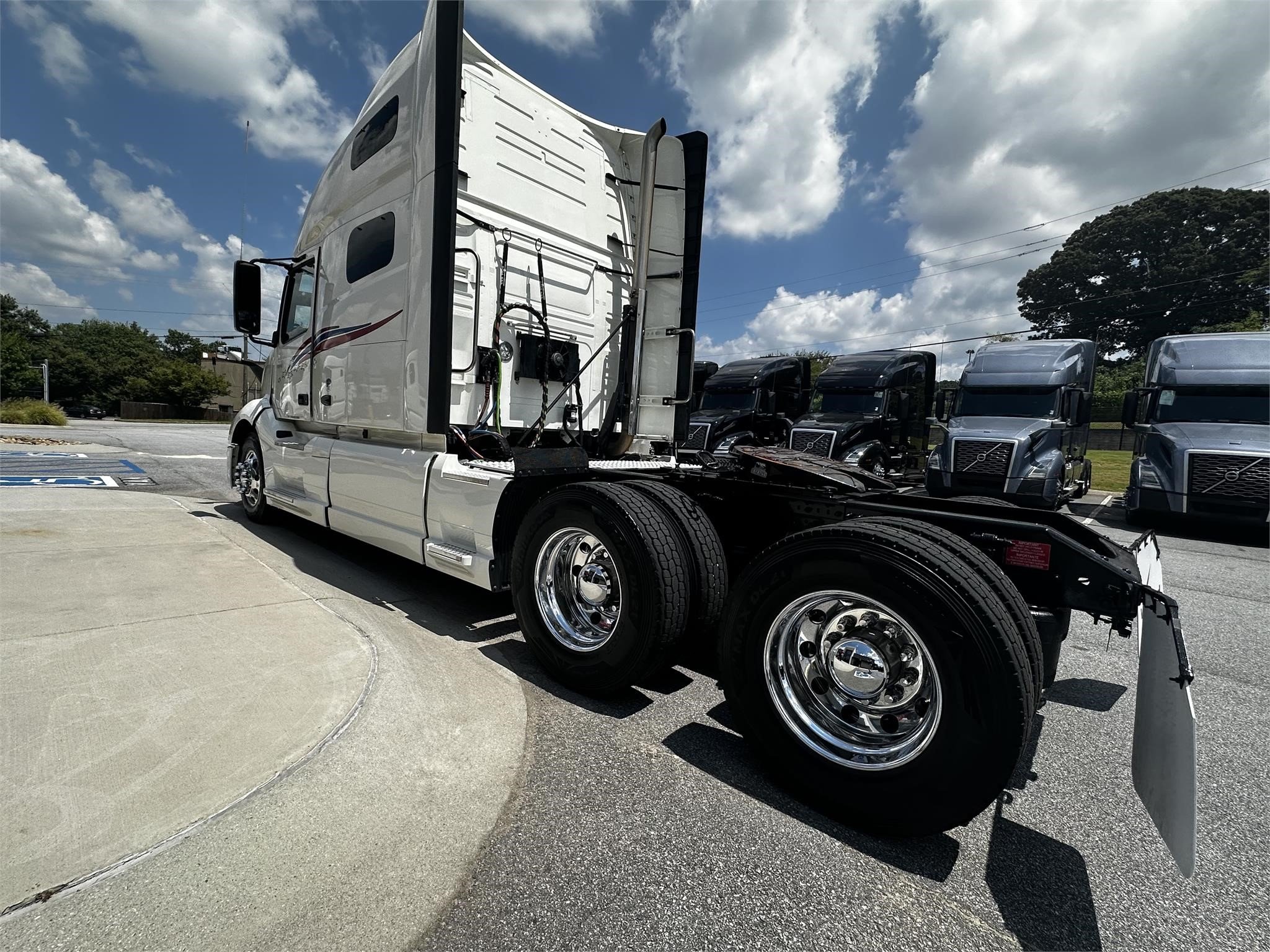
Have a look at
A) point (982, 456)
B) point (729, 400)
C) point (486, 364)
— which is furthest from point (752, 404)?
point (486, 364)

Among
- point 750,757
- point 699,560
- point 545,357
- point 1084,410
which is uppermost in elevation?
point 1084,410

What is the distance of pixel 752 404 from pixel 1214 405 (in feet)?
26.4

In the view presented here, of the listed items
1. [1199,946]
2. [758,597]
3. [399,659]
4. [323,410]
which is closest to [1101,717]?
[1199,946]

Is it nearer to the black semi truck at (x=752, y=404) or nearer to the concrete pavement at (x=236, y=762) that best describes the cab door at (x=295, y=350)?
the concrete pavement at (x=236, y=762)

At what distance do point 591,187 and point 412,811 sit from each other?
14.3ft

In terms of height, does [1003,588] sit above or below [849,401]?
below

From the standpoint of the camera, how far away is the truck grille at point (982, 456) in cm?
1038

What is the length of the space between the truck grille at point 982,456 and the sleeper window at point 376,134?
1055 centimetres

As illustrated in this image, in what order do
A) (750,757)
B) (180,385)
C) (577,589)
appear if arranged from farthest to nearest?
(180,385) < (577,589) < (750,757)

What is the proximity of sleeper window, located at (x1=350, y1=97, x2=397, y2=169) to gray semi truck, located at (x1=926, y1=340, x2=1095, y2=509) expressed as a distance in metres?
9.85

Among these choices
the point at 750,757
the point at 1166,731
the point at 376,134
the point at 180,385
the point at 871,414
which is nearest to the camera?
the point at 1166,731

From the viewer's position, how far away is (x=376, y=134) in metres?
4.30

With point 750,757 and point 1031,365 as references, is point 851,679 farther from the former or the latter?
point 1031,365

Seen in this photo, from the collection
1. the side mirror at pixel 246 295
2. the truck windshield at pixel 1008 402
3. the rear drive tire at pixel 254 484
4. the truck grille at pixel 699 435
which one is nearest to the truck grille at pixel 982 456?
the truck windshield at pixel 1008 402
